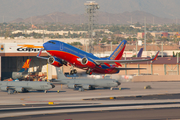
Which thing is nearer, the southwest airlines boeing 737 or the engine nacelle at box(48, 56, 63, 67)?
the southwest airlines boeing 737

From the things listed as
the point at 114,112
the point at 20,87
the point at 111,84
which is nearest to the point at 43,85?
the point at 20,87

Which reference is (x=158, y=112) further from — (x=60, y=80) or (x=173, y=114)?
(x=60, y=80)

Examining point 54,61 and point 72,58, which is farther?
point 54,61

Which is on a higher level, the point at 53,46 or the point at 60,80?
the point at 53,46

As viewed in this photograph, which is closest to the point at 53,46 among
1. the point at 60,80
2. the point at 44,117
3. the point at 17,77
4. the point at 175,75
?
the point at 44,117

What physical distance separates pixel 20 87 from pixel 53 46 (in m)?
37.5

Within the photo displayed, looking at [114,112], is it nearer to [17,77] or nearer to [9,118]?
[9,118]

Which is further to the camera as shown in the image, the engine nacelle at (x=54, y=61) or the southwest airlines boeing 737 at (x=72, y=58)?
the engine nacelle at (x=54, y=61)

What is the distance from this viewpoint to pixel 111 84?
308 feet

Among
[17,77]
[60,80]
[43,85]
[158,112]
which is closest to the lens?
[158,112]

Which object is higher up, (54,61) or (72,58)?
(72,58)

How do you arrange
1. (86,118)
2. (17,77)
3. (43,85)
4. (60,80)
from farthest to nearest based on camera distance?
(17,77)
(60,80)
(43,85)
(86,118)

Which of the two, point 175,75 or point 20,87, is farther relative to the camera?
point 175,75

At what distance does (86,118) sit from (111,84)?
45042mm
